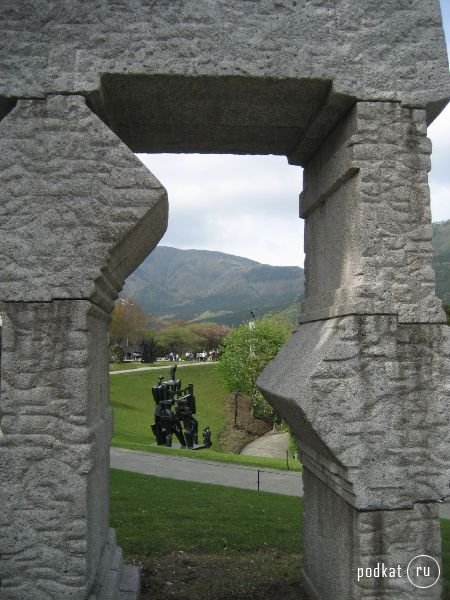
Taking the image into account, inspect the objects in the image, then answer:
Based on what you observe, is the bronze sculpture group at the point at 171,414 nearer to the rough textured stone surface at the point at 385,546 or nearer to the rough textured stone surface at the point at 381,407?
the rough textured stone surface at the point at 385,546

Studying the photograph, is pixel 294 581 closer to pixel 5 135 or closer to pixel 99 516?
pixel 99 516

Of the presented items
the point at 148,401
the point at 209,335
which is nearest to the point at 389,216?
the point at 148,401

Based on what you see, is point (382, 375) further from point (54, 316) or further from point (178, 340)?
point (178, 340)

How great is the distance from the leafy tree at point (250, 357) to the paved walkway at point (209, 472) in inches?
616

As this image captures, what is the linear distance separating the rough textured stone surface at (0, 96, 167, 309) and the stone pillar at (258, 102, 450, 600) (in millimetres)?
1666

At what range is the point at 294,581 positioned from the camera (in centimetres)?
566

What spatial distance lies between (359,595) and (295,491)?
27.1 ft

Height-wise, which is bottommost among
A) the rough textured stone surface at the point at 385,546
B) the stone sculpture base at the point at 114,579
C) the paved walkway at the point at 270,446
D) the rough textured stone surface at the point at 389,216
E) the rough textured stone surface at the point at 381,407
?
the paved walkway at the point at 270,446

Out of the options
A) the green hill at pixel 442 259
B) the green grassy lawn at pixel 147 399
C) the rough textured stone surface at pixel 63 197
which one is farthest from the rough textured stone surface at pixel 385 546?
the green hill at pixel 442 259

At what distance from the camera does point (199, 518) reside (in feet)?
26.6

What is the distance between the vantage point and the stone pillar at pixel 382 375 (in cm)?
391

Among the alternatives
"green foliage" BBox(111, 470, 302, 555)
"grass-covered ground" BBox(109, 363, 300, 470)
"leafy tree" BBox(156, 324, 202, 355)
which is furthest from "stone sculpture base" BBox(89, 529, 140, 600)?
"leafy tree" BBox(156, 324, 202, 355)

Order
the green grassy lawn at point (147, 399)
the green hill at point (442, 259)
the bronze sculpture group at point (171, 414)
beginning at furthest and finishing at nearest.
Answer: the green hill at point (442, 259) < the green grassy lawn at point (147, 399) < the bronze sculpture group at point (171, 414)

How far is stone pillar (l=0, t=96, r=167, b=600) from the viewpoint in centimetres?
377
